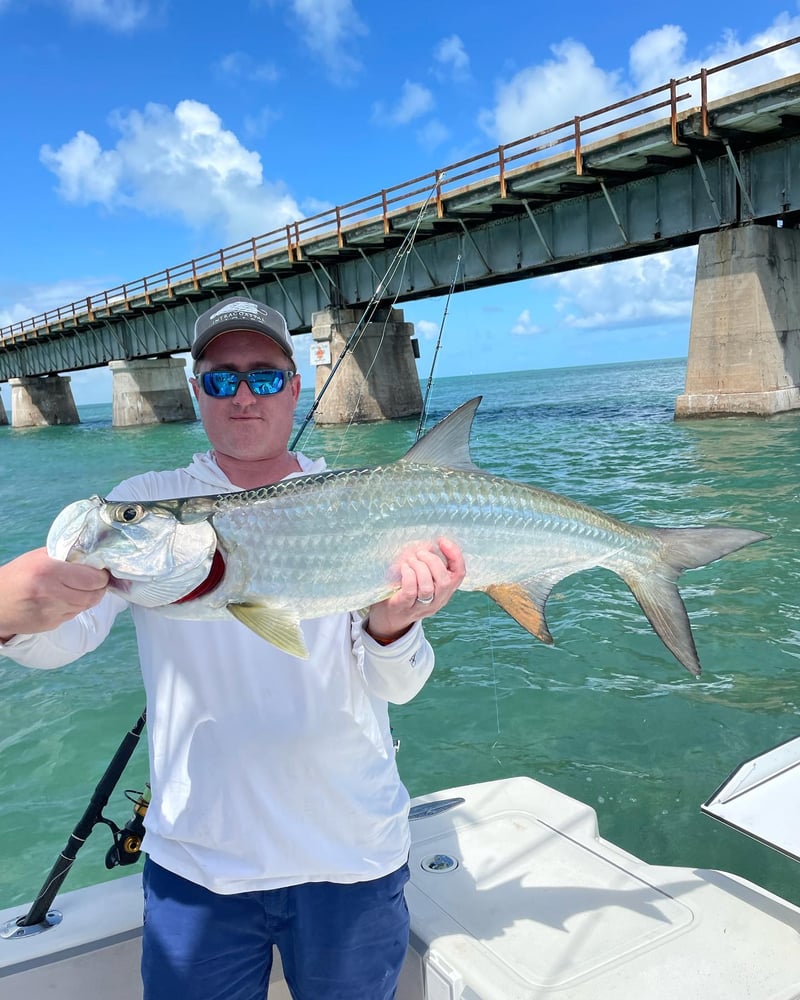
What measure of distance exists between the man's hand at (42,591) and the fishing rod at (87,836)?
1.09m

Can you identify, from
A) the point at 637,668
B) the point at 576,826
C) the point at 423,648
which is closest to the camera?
the point at 423,648

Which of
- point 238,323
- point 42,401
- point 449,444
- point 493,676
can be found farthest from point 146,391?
point 449,444

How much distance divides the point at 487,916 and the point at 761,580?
7518mm

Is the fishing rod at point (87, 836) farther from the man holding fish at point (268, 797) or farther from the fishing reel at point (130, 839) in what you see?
the man holding fish at point (268, 797)

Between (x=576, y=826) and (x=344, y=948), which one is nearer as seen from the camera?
(x=344, y=948)

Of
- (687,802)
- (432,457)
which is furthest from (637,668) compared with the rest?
(432,457)

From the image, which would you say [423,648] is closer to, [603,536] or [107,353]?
[603,536]

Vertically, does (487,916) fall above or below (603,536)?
below

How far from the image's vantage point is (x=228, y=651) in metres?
2.46

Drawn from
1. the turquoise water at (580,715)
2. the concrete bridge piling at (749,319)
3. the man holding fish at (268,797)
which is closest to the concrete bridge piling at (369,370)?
the concrete bridge piling at (749,319)

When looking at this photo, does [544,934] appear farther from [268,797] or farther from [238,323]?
[238,323]

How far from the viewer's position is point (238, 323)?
2.83 m

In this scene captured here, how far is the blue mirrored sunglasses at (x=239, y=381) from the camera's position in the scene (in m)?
2.83

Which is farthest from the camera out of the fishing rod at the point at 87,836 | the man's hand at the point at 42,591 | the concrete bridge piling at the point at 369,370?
the concrete bridge piling at the point at 369,370
